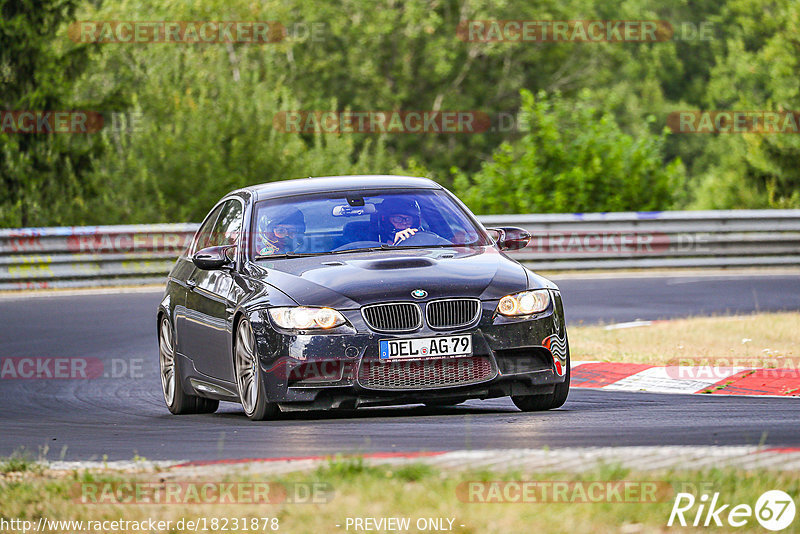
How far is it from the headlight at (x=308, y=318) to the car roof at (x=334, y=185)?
5.19 feet

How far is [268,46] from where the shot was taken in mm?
54719

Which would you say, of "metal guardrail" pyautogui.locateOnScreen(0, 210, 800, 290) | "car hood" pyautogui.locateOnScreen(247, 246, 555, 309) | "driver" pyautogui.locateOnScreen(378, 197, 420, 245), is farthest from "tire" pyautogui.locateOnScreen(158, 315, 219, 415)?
"metal guardrail" pyautogui.locateOnScreen(0, 210, 800, 290)

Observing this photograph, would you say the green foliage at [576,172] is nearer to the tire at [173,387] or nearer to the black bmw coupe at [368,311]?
the tire at [173,387]

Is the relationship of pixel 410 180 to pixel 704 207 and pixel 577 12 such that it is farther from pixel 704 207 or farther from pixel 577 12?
pixel 577 12

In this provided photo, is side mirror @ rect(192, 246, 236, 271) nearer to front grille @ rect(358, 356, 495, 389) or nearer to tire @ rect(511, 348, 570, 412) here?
front grille @ rect(358, 356, 495, 389)

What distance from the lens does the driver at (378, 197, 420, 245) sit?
9.67m

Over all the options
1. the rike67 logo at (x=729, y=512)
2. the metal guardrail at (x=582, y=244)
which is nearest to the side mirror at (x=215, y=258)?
the rike67 logo at (x=729, y=512)

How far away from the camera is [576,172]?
2700 cm

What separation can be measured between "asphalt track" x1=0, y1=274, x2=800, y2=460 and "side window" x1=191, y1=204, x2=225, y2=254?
3.99ft

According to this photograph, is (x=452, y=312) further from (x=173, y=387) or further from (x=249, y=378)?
(x=173, y=387)

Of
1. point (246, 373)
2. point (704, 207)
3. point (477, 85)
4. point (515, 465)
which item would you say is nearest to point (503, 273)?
point (246, 373)

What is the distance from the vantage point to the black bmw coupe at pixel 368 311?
851 cm

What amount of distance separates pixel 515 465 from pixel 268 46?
163 feet

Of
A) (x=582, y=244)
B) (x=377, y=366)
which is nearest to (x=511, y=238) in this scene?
(x=377, y=366)
